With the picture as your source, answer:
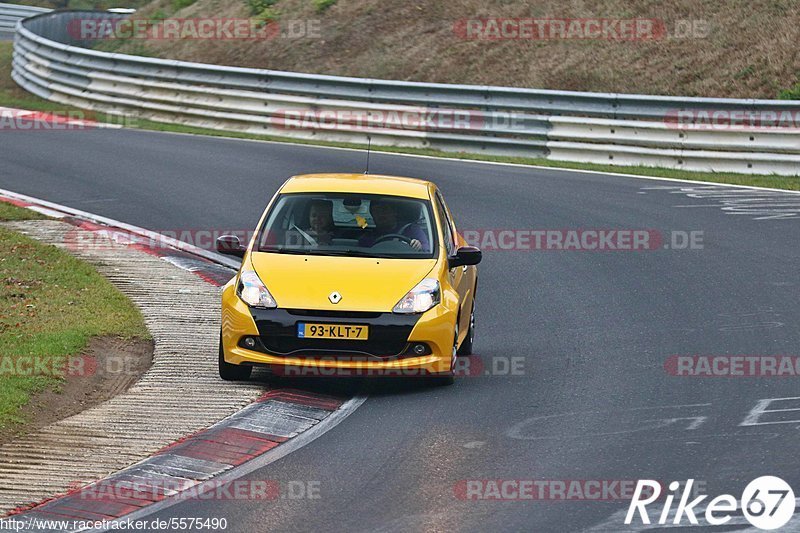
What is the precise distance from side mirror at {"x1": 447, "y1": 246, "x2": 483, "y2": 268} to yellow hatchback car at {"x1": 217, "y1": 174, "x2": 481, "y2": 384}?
0.01 meters

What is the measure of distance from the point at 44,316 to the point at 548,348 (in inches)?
176

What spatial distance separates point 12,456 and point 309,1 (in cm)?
2503

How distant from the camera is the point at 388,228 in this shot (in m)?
11.6

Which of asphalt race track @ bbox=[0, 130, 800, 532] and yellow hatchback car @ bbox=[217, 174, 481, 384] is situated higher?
yellow hatchback car @ bbox=[217, 174, 481, 384]

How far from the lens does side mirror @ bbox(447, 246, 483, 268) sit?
1138 cm

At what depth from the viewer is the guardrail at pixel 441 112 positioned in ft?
72.2

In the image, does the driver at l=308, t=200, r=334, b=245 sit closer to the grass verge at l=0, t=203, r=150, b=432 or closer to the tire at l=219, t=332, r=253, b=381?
the tire at l=219, t=332, r=253, b=381

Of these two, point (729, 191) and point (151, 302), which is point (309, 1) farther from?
point (151, 302)
